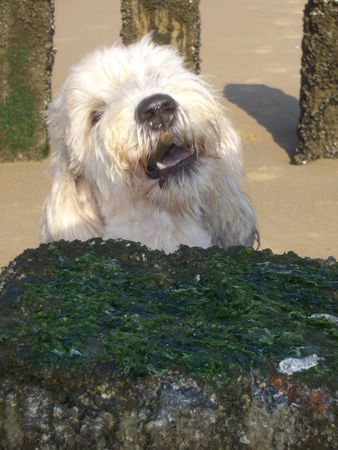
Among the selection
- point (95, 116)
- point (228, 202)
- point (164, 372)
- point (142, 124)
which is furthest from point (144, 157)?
point (164, 372)

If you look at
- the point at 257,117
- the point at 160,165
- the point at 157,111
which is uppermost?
the point at 157,111

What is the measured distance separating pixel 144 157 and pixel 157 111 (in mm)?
199

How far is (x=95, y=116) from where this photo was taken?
4.59 metres

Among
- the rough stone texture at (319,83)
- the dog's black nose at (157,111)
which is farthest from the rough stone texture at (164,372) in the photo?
the rough stone texture at (319,83)

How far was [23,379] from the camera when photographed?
7.43 feet

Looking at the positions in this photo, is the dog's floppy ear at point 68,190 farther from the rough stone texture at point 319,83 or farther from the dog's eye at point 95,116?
the rough stone texture at point 319,83

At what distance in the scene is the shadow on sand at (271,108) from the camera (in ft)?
36.2

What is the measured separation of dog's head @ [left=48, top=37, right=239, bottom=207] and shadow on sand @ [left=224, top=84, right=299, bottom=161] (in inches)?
225

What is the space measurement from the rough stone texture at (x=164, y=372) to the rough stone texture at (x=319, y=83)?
23.4ft

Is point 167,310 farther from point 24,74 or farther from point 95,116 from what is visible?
point 24,74

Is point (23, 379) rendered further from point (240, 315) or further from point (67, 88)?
point (67, 88)

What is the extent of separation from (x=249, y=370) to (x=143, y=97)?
2.28 m

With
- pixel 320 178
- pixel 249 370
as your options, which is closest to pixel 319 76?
pixel 320 178

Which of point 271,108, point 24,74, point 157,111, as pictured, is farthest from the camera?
point 271,108
